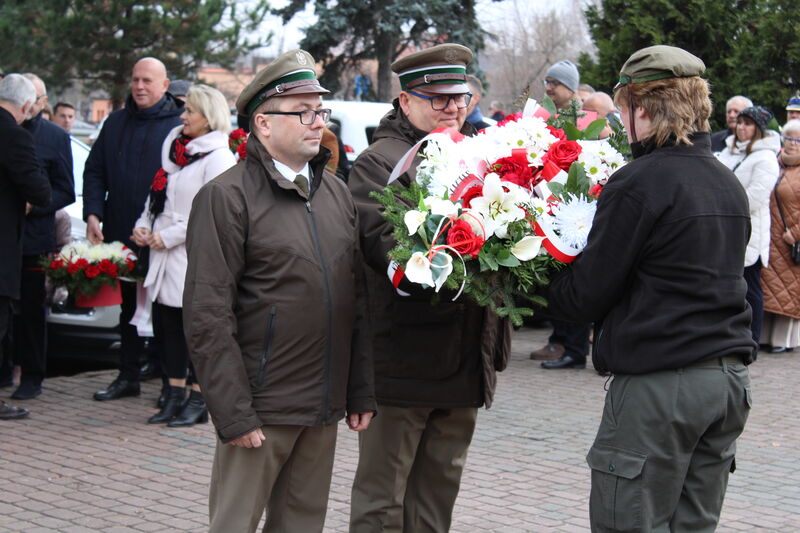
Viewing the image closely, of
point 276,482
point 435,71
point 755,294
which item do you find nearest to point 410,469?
point 276,482

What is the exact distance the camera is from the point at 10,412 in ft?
23.6

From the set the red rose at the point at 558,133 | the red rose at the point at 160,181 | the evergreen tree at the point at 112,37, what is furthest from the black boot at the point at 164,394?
the evergreen tree at the point at 112,37

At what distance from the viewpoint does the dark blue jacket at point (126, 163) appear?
23.9ft

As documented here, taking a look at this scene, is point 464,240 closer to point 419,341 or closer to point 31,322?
point 419,341

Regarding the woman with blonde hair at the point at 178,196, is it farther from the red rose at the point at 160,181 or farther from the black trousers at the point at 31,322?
the black trousers at the point at 31,322

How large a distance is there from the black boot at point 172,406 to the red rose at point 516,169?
398 centimetres

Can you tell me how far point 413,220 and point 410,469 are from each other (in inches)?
51.4

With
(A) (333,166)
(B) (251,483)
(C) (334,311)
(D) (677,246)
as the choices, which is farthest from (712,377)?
(A) (333,166)

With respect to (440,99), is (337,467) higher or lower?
lower

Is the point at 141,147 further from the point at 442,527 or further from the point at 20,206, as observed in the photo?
the point at 442,527

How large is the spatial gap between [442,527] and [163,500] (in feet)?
5.99

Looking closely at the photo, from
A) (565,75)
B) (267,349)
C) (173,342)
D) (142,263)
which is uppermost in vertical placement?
(565,75)

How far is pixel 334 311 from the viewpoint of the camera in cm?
368

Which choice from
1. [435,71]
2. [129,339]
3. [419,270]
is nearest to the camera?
[419,270]
